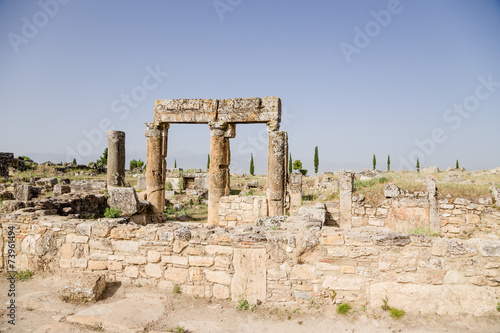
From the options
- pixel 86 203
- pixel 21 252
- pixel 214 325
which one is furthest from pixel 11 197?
pixel 214 325

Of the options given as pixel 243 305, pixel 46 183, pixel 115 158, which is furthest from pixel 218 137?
pixel 46 183

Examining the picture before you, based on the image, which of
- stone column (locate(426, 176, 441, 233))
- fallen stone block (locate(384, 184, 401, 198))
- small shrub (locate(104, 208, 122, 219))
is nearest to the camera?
small shrub (locate(104, 208, 122, 219))

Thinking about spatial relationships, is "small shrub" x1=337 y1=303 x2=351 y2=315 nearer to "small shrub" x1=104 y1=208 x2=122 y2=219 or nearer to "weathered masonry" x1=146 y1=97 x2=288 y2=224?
"weathered masonry" x1=146 y1=97 x2=288 y2=224

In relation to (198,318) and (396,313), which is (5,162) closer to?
(198,318)

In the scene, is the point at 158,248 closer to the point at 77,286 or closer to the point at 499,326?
the point at 77,286

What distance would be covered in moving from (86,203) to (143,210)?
188cm

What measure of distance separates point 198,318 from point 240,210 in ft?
20.4

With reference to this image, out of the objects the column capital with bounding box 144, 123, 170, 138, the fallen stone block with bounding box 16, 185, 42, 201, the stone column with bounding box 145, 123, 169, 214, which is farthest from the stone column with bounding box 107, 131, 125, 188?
the column capital with bounding box 144, 123, 170, 138

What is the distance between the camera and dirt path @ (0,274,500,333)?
364 centimetres

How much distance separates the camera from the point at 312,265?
13.4 feet

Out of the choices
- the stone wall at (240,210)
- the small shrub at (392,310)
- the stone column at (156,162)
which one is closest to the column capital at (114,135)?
the stone column at (156,162)

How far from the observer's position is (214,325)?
381 cm

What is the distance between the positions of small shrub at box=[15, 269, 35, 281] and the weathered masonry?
5943 millimetres

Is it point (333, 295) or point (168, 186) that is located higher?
point (168, 186)
